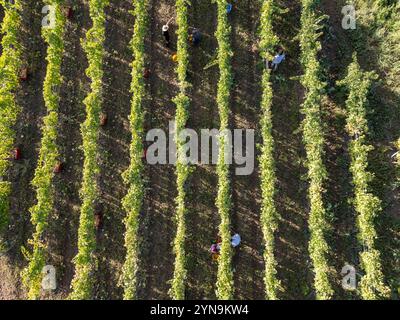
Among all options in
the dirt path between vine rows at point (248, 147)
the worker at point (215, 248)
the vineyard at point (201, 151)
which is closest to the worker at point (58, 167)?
the vineyard at point (201, 151)

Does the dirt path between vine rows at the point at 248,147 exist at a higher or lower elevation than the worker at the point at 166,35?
lower

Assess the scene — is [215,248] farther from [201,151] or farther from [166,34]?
[166,34]

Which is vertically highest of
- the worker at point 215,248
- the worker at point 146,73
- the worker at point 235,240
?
the worker at point 146,73

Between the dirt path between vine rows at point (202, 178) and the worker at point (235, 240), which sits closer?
the worker at point (235, 240)

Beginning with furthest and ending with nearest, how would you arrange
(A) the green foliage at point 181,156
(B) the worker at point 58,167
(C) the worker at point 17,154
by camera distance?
(C) the worker at point 17,154 < (B) the worker at point 58,167 < (A) the green foliage at point 181,156

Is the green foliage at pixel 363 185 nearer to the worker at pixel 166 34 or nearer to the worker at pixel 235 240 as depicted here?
the worker at pixel 235 240

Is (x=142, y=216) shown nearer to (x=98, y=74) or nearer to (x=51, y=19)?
(x=98, y=74)
